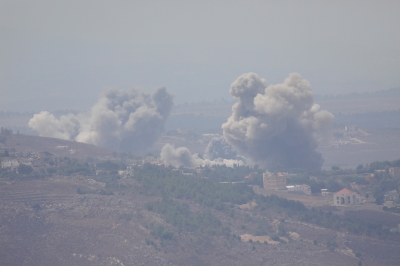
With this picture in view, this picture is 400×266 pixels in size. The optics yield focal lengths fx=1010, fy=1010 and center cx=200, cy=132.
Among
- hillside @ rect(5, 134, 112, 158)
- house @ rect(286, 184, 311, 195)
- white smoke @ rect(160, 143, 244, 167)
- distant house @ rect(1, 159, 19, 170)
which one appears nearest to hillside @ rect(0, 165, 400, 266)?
distant house @ rect(1, 159, 19, 170)

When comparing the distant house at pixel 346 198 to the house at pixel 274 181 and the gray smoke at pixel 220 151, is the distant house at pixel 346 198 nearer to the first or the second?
the house at pixel 274 181

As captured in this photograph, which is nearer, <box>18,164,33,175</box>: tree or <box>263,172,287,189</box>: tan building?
<box>18,164,33,175</box>: tree

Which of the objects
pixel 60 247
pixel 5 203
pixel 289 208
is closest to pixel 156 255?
pixel 60 247

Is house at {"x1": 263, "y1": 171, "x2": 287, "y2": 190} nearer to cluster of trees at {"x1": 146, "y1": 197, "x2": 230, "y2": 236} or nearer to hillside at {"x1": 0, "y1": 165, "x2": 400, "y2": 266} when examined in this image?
hillside at {"x1": 0, "y1": 165, "x2": 400, "y2": 266}

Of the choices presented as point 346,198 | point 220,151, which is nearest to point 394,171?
point 346,198

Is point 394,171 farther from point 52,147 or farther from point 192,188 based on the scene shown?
point 52,147
